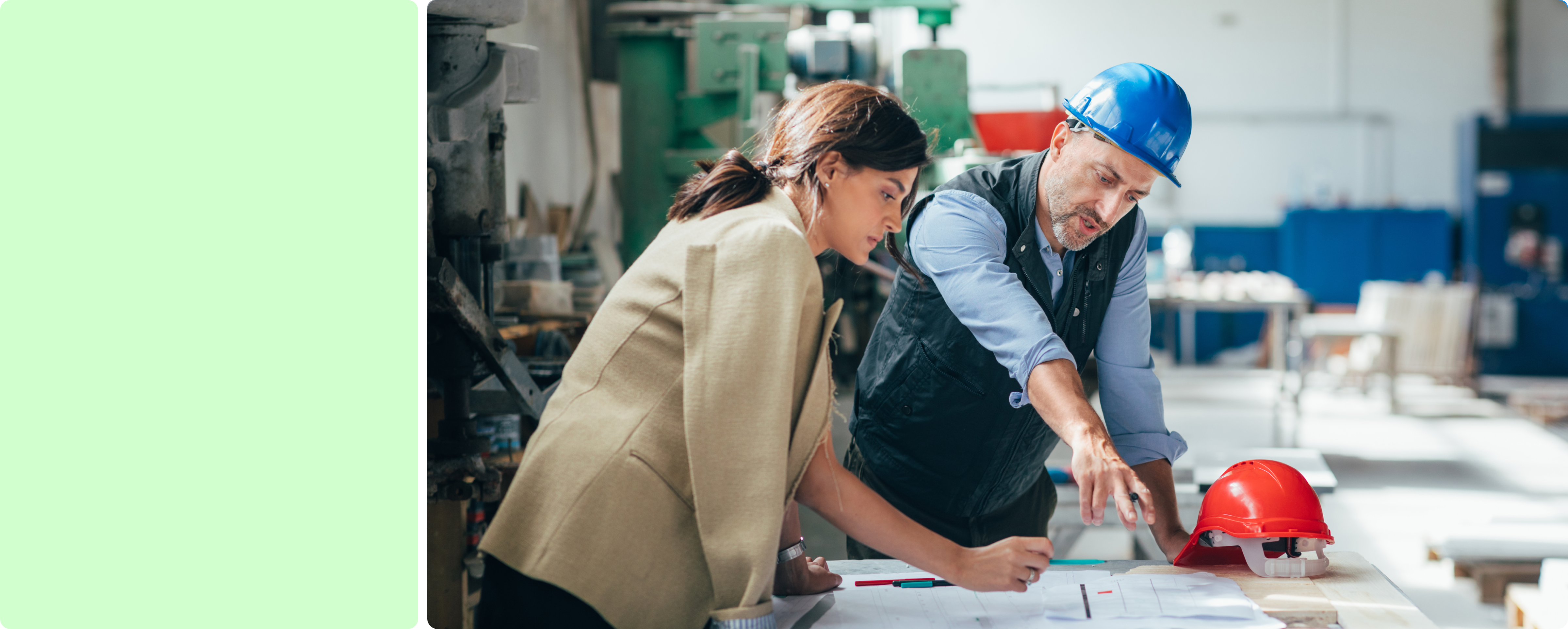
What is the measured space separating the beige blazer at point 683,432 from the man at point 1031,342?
0.37 metres

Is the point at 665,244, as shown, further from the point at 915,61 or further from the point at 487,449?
the point at 915,61

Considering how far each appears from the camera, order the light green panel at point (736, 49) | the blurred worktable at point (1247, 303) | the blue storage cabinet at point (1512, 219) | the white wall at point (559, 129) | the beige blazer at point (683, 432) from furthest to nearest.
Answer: the blue storage cabinet at point (1512, 219), the blurred worktable at point (1247, 303), the white wall at point (559, 129), the light green panel at point (736, 49), the beige blazer at point (683, 432)

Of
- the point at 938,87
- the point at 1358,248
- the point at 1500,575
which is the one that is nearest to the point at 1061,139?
the point at 938,87

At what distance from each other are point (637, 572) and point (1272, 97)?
8.60 metres

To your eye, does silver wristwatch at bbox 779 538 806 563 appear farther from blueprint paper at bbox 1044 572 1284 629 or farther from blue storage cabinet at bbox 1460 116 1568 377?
blue storage cabinet at bbox 1460 116 1568 377

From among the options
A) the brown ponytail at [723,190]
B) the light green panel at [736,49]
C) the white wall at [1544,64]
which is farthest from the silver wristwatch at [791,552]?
the white wall at [1544,64]

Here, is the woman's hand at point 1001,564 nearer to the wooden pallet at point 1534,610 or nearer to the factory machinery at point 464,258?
the factory machinery at point 464,258

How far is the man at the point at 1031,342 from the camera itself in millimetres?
1361

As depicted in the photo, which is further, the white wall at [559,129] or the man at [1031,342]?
the white wall at [559,129]

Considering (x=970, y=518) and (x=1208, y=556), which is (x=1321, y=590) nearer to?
(x=1208, y=556)

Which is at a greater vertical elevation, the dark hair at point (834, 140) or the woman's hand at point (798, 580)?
the dark hair at point (834, 140)

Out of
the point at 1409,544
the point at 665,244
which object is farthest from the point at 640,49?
the point at 1409,544

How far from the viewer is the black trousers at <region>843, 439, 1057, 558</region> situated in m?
1.71

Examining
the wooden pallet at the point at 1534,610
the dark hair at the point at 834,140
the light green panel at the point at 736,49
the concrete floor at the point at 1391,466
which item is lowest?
the concrete floor at the point at 1391,466
